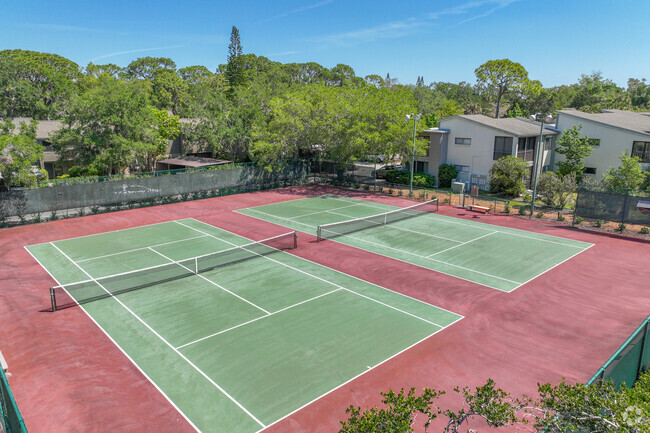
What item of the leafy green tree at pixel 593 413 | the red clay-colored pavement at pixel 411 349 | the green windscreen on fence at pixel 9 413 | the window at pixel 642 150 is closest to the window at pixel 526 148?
the window at pixel 642 150

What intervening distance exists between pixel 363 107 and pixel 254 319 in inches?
1114

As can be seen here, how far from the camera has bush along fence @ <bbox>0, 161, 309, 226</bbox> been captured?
99.3 feet

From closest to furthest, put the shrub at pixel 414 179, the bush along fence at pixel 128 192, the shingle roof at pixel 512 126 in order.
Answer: the bush along fence at pixel 128 192
the shingle roof at pixel 512 126
the shrub at pixel 414 179

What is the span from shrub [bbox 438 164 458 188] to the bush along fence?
15.5 metres

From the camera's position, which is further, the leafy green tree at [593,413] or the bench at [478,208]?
the bench at [478,208]

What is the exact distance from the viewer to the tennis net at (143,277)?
Result: 1780cm

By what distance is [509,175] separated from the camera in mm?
37000

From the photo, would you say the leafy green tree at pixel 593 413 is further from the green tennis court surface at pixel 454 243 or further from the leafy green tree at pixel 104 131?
the leafy green tree at pixel 104 131

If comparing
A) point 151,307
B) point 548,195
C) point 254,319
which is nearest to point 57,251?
point 151,307

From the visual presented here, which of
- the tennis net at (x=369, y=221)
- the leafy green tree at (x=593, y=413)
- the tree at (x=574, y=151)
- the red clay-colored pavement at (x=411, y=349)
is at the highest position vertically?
the tree at (x=574, y=151)

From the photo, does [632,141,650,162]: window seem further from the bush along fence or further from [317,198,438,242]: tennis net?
the bush along fence

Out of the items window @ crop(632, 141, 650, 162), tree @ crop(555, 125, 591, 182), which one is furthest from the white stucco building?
window @ crop(632, 141, 650, 162)

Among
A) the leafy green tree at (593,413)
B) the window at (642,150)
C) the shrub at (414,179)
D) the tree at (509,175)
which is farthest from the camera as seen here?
the shrub at (414,179)

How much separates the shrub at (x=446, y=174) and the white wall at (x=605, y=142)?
12.1 metres
